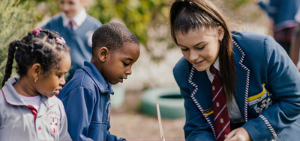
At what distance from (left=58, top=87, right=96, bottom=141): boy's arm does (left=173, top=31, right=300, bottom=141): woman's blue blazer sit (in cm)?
76

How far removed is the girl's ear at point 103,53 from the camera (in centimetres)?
183

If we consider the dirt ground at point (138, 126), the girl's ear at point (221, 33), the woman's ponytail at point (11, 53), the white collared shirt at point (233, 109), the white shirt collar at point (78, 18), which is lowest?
the dirt ground at point (138, 126)

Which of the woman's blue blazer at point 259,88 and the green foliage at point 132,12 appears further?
the green foliage at point 132,12

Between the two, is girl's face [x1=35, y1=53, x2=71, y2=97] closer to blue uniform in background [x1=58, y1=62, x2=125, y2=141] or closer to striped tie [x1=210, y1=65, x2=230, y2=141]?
blue uniform in background [x1=58, y1=62, x2=125, y2=141]

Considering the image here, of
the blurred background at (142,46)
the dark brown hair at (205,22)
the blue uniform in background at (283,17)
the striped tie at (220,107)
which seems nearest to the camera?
the dark brown hair at (205,22)

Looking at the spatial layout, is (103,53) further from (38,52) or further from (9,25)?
(9,25)

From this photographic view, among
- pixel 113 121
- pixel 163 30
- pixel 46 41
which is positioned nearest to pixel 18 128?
pixel 46 41

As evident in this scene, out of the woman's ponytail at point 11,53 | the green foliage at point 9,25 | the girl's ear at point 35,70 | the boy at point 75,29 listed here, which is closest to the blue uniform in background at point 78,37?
the boy at point 75,29

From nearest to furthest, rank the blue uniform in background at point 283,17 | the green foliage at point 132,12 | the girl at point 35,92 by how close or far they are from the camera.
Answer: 1. the girl at point 35,92
2. the blue uniform in background at point 283,17
3. the green foliage at point 132,12

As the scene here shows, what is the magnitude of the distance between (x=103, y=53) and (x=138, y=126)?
2568 millimetres

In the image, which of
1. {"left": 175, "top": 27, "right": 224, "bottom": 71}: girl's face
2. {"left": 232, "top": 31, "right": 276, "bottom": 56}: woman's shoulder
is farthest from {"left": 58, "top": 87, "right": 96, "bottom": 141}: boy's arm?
{"left": 232, "top": 31, "right": 276, "bottom": 56}: woman's shoulder

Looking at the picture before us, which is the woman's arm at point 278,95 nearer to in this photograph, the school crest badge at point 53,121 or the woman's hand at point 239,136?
the woman's hand at point 239,136

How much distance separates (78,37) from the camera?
9.74ft

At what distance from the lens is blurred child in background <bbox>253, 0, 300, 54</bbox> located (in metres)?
3.89
